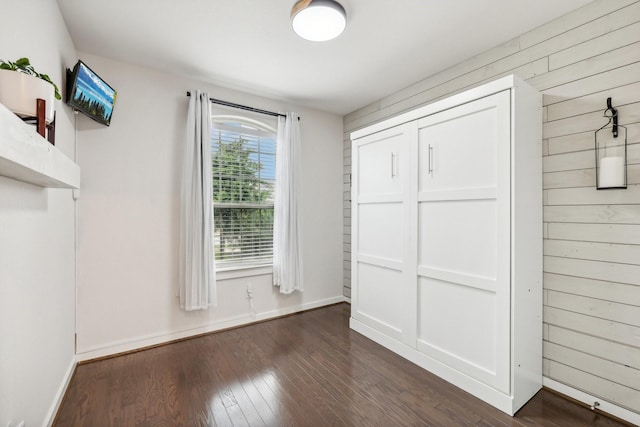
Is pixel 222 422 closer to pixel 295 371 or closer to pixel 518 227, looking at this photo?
pixel 295 371

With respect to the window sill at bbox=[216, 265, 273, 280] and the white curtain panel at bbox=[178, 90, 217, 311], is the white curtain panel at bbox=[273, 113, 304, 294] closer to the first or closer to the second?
the window sill at bbox=[216, 265, 273, 280]

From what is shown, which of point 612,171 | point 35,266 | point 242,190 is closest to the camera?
point 35,266

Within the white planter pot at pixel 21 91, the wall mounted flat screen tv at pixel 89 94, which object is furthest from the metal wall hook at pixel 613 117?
the wall mounted flat screen tv at pixel 89 94

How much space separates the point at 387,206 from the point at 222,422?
209 cm

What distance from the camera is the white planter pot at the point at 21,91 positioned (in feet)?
3.25

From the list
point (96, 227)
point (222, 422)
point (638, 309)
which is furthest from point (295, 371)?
point (638, 309)

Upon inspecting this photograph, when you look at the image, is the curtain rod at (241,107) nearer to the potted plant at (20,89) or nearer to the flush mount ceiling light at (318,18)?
the flush mount ceiling light at (318,18)

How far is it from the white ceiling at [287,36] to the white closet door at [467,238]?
638 mm

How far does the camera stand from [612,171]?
1.72m

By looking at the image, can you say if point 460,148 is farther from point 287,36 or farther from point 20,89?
point 20,89

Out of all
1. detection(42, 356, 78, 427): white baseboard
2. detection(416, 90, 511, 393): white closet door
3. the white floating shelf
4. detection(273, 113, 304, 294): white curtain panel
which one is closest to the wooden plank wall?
detection(416, 90, 511, 393): white closet door

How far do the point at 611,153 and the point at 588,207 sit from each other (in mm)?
353

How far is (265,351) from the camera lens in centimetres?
262

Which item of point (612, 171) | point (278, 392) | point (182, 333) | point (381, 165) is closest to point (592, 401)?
point (612, 171)
